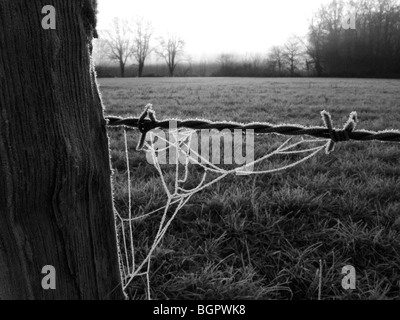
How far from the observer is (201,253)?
5.64 ft

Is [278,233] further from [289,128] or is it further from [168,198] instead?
[289,128]

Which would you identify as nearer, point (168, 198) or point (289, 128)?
point (289, 128)

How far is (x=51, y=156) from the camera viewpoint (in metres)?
0.67

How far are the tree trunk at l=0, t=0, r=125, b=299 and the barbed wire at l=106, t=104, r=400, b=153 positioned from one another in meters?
0.15

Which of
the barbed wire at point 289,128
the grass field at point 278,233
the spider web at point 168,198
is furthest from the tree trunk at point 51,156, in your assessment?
the grass field at point 278,233

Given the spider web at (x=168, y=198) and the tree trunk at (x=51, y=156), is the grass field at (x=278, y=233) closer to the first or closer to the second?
the spider web at (x=168, y=198)

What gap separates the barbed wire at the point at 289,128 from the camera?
86cm

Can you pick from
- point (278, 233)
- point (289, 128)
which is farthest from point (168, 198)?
point (289, 128)

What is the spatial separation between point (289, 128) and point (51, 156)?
0.59 meters

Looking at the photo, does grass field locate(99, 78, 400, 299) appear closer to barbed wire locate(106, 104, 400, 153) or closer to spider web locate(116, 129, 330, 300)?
→ spider web locate(116, 129, 330, 300)

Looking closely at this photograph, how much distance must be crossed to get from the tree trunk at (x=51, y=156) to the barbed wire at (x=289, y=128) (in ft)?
0.49
